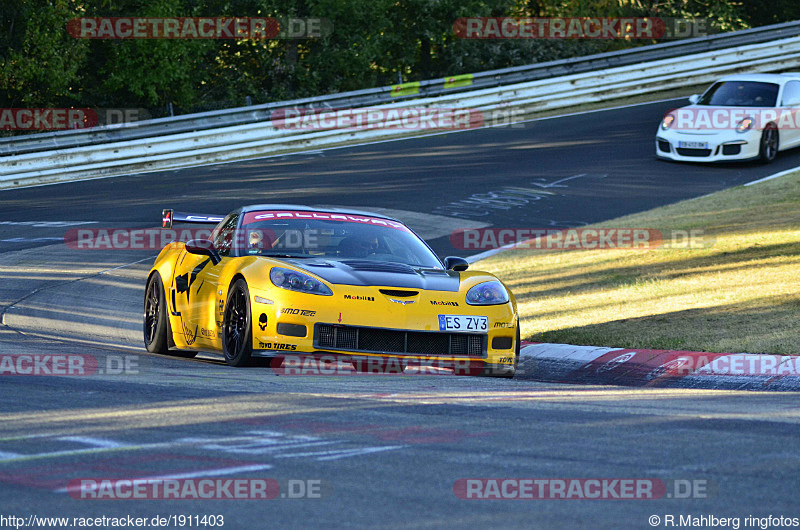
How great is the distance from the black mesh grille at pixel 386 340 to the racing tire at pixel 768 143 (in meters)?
14.7

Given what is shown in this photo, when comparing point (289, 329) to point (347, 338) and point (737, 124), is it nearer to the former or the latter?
point (347, 338)

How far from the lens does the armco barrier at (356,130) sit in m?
23.1

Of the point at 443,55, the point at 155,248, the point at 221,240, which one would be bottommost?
the point at 155,248

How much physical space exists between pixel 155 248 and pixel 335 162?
7477mm

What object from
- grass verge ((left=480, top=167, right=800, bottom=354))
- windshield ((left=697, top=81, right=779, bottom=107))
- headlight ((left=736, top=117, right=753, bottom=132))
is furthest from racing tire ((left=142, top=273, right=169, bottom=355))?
windshield ((left=697, top=81, right=779, bottom=107))

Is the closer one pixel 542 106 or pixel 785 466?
pixel 785 466

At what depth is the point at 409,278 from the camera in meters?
8.09

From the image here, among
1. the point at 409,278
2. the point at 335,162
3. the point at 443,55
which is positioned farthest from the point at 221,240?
the point at 443,55

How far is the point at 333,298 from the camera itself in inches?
301

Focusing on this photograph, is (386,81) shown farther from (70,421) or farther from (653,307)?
(70,421)

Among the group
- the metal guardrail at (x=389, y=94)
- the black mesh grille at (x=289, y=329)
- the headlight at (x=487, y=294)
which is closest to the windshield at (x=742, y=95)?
the metal guardrail at (x=389, y=94)

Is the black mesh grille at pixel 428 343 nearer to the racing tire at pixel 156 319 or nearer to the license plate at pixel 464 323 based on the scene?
the license plate at pixel 464 323

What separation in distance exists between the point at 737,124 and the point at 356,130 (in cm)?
890

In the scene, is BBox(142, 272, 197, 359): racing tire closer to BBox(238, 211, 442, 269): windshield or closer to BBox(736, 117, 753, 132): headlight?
BBox(238, 211, 442, 269): windshield
